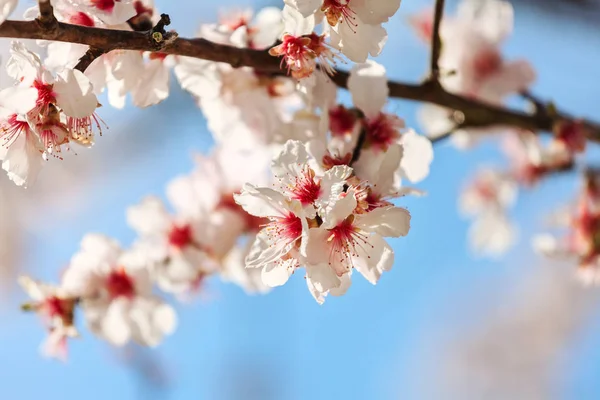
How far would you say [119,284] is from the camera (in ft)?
4.87

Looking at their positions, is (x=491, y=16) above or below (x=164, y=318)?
above

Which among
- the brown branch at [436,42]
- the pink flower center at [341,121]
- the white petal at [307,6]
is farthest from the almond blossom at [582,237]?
the white petal at [307,6]

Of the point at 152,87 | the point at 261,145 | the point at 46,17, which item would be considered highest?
the point at 46,17

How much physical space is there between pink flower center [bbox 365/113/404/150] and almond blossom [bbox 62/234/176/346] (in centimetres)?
64

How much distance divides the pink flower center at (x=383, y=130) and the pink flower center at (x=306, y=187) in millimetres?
228

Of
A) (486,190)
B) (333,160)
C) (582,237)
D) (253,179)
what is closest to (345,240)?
(333,160)

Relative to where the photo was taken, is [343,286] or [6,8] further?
[343,286]

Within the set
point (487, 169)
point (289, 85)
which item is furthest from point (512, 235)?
point (289, 85)

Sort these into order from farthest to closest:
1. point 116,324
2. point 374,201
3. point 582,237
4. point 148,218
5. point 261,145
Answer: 1. point 582,237
2. point 148,218
3. point 116,324
4. point 261,145
5. point 374,201

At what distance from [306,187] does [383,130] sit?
277mm

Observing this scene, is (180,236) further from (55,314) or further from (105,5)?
(105,5)

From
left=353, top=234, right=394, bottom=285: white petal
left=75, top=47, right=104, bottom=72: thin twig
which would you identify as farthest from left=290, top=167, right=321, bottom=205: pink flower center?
left=75, top=47, right=104, bottom=72: thin twig

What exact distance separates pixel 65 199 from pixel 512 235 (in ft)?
8.25

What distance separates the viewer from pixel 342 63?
3.46 ft
